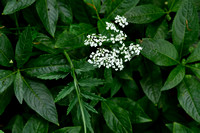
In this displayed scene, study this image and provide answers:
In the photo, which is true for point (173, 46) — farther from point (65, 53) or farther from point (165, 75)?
point (65, 53)

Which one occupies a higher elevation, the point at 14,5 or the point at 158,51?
the point at 14,5

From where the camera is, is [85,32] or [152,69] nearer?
[85,32]

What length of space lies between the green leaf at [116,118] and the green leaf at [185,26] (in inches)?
34.5

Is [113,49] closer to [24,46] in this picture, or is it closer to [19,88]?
[24,46]

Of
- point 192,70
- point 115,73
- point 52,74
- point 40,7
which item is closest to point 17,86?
point 52,74

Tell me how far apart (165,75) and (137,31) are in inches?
24.2

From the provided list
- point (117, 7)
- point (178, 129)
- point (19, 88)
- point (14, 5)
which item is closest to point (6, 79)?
point (19, 88)

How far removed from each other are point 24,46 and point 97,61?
2.24 ft

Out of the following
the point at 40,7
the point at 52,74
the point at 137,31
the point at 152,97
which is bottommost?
the point at 152,97

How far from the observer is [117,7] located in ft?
6.70

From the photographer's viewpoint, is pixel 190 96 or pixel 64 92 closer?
pixel 64 92

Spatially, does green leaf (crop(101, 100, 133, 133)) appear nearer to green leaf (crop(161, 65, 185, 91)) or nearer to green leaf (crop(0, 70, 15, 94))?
green leaf (crop(161, 65, 185, 91))

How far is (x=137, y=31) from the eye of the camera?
2.27 m

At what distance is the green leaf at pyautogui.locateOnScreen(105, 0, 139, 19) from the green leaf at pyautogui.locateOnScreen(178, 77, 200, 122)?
925 mm
